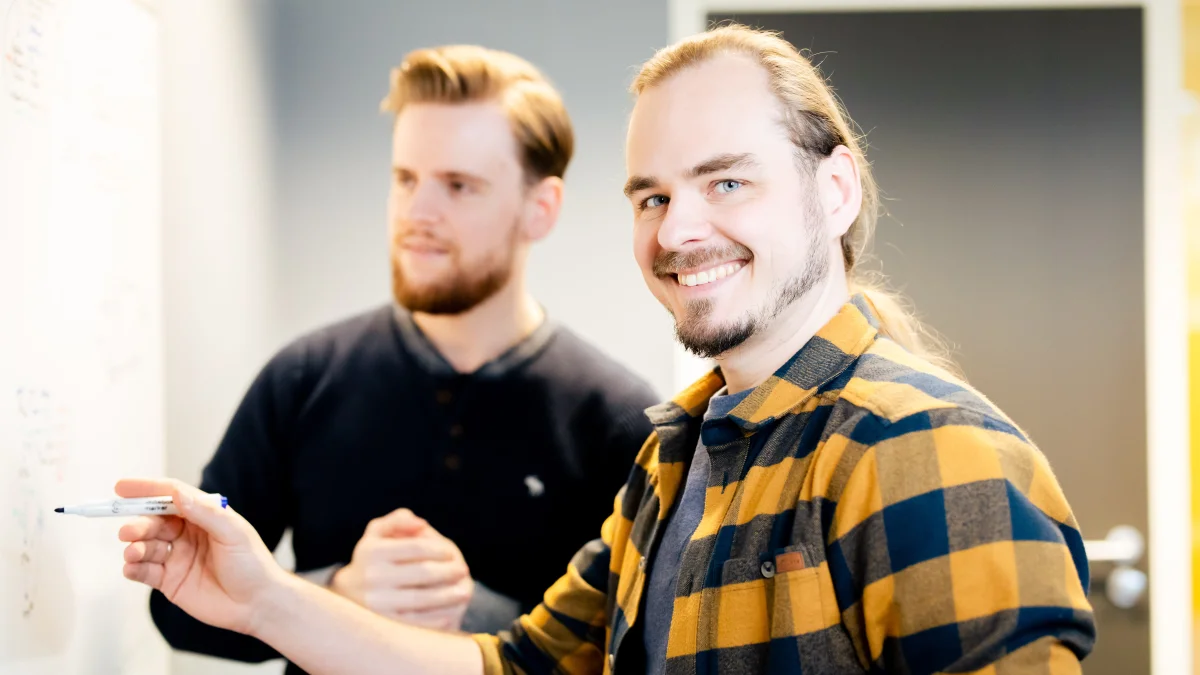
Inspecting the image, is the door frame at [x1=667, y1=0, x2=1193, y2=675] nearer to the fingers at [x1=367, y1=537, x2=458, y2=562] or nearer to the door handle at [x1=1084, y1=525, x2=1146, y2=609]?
the door handle at [x1=1084, y1=525, x2=1146, y2=609]

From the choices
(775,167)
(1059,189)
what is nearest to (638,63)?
(775,167)

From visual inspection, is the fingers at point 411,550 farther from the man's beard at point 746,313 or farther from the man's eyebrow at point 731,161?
the man's eyebrow at point 731,161

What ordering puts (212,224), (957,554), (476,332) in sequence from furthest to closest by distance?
(476,332) → (212,224) → (957,554)

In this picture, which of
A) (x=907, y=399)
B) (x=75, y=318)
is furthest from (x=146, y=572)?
(x=907, y=399)

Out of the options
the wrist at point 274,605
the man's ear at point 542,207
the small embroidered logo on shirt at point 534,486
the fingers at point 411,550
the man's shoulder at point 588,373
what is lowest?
the fingers at point 411,550

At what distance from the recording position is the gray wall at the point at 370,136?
6.32 ft

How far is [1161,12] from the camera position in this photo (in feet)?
7.21

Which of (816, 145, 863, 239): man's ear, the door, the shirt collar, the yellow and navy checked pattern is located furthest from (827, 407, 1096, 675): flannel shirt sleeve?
the door

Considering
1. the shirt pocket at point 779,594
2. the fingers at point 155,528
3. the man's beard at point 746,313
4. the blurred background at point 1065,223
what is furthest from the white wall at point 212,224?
the shirt pocket at point 779,594

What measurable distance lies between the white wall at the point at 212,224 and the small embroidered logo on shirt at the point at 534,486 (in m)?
0.59

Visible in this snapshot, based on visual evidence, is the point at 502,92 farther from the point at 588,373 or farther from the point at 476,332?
the point at 588,373

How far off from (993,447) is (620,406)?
100 centimetres

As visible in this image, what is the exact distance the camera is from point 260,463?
1779mm

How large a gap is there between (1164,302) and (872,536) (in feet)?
5.41
